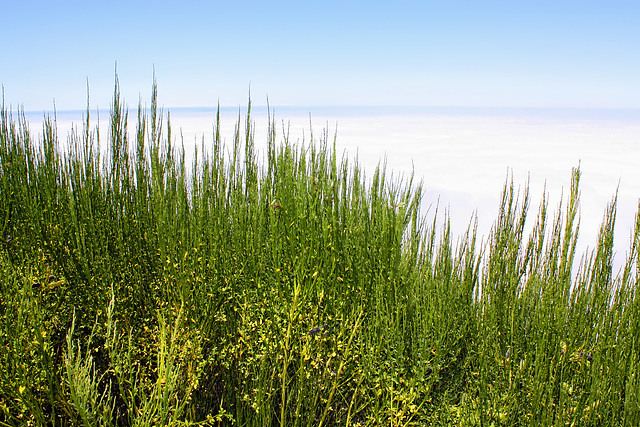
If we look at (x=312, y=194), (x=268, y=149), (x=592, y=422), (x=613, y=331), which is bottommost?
(x=592, y=422)

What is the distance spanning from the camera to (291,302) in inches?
119

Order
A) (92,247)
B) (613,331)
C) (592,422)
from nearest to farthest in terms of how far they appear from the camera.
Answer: (592,422) < (613,331) < (92,247)

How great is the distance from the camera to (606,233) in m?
3.22

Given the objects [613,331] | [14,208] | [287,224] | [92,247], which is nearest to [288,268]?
[287,224]

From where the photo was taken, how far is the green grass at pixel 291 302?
2.67m

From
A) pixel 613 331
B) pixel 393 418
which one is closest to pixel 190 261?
pixel 393 418

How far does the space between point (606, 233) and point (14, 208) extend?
4530 mm

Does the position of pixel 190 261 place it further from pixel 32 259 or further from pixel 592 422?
pixel 592 422

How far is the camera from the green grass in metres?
2.67

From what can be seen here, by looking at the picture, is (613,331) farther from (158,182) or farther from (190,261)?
(158,182)

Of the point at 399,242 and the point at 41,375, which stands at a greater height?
the point at 399,242

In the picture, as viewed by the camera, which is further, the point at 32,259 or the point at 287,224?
the point at 32,259

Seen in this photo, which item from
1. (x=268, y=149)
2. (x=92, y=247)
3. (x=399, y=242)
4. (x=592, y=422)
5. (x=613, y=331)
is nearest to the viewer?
(x=592, y=422)

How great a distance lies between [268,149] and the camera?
385 centimetres
